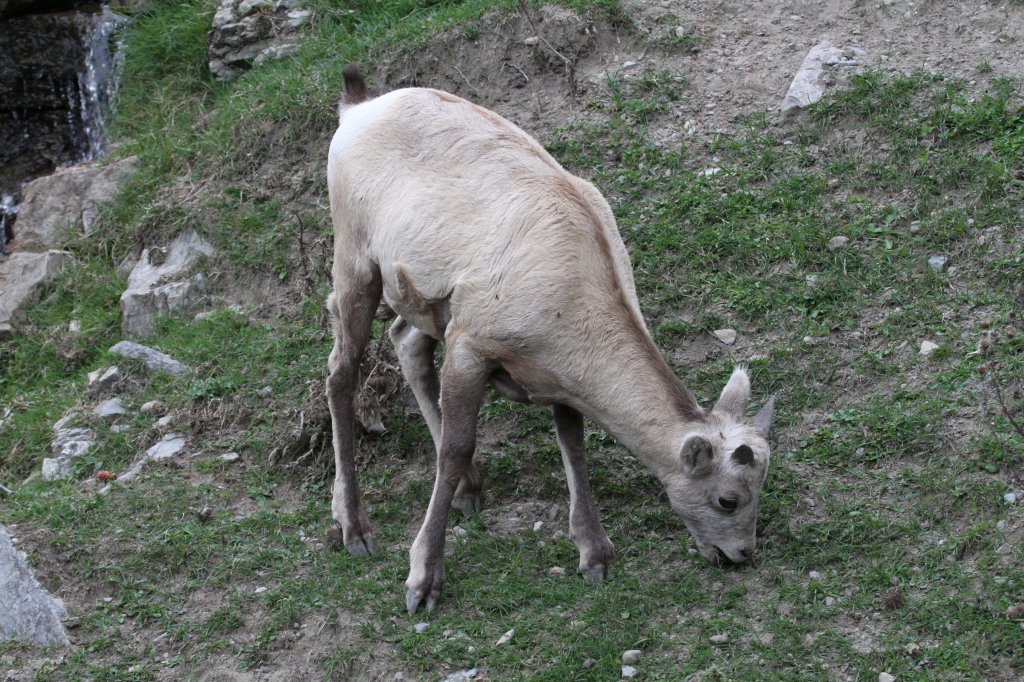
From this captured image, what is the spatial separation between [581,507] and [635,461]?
85cm

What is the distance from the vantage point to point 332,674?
17.6 feet

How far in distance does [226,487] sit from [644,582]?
280 centimetres

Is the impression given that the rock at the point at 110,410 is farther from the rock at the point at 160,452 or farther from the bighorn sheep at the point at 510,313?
the bighorn sheep at the point at 510,313

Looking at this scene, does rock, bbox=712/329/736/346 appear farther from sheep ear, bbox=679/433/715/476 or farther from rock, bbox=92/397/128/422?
rock, bbox=92/397/128/422

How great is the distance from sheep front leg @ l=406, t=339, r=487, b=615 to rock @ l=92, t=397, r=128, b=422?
10.3ft

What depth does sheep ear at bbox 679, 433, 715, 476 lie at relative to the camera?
5.36m

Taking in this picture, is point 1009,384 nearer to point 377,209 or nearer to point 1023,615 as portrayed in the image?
point 1023,615

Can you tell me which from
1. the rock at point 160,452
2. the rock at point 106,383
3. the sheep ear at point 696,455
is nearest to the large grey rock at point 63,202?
the rock at point 106,383

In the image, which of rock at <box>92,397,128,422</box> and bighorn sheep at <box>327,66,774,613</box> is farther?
rock at <box>92,397,128,422</box>

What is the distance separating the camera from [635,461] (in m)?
6.72

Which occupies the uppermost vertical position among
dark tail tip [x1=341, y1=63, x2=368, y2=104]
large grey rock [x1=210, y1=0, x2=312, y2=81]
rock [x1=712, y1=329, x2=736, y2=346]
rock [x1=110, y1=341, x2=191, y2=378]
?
dark tail tip [x1=341, y1=63, x2=368, y2=104]

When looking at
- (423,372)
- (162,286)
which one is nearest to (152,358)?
(162,286)

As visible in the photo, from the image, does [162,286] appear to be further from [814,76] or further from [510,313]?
[814,76]

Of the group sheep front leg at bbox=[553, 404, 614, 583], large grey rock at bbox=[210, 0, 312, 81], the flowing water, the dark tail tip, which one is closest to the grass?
sheep front leg at bbox=[553, 404, 614, 583]
